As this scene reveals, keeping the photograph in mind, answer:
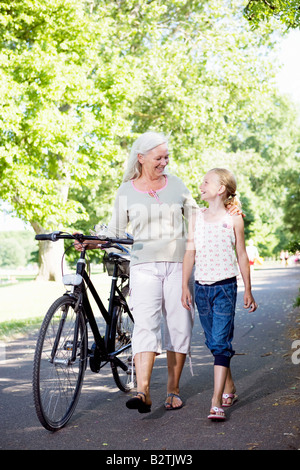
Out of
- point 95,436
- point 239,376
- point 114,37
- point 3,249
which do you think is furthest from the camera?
point 3,249

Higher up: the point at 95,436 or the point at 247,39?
the point at 247,39

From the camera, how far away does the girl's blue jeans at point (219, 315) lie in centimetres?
478

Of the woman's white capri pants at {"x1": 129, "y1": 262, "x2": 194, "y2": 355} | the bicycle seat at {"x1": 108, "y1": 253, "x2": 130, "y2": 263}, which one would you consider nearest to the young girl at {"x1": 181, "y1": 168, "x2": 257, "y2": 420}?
the woman's white capri pants at {"x1": 129, "y1": 262, "x2": 194, "y2": 355}

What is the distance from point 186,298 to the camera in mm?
4941

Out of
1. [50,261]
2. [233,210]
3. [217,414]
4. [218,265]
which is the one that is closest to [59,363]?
[217,414]

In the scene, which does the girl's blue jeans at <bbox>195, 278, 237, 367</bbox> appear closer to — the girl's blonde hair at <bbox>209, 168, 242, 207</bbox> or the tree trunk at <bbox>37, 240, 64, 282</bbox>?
the girl's blonde hair at <bbox>209, 168, 242, 207</bbox>

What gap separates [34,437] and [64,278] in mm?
1092

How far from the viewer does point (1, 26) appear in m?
22.6

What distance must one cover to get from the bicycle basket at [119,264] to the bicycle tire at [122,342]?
27cm

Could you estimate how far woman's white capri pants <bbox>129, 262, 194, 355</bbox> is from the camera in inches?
193

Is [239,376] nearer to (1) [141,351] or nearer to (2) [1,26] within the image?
(1) [141,351]

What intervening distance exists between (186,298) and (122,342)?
92cm

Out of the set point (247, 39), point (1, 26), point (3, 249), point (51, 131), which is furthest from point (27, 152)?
point (3, 249)

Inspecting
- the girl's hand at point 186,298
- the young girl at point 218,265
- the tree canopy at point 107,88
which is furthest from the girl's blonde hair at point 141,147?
the tree canopy at point 107,88
